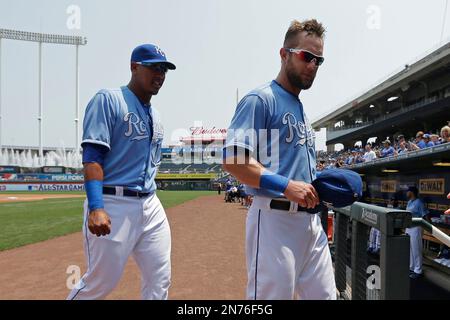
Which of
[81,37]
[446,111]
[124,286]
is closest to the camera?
[124,286]

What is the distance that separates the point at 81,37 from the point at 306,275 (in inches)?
2570

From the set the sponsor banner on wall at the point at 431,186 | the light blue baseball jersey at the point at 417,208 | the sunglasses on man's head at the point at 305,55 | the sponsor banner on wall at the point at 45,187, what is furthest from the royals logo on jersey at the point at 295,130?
the sponsor banner on wall at the point at 45,187

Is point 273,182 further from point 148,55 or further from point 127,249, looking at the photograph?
point 148,55

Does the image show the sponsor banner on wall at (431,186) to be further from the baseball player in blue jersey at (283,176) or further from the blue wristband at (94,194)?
the blue wristband at (94,194)

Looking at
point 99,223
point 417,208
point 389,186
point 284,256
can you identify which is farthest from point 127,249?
point 389,186

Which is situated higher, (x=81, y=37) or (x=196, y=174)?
(x=81, y=37)

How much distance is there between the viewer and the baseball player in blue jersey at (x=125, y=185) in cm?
223

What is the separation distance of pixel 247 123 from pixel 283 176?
0.30 meters

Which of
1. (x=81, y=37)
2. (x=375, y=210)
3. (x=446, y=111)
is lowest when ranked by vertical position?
(x=375, y=210)

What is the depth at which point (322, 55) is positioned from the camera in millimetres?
1947

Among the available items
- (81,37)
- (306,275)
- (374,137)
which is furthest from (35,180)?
(306,275)

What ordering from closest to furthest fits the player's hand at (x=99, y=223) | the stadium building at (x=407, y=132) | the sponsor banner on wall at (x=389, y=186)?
the player's hand at (x=99, y=223) < the stadium building at (x=407, y=132) < the sponsor banner on wall at (x=389, y=186)

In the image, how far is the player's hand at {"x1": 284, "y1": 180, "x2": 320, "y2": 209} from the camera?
1.70 meters
